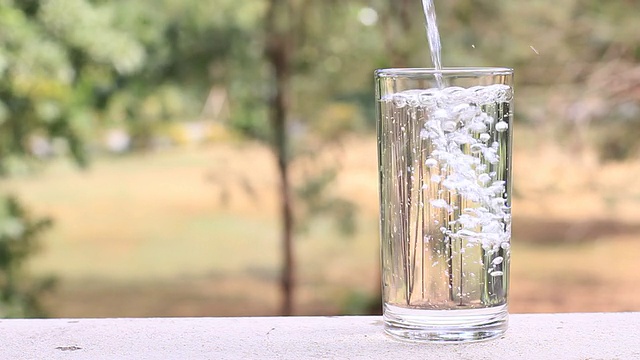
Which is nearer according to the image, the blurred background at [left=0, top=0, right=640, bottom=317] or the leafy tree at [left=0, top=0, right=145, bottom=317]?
the leafy tree at [left=0, top=0, right=145, bottom=317]

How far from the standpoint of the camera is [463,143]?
847mm

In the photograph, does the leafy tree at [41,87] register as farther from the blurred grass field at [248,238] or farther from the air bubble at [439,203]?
the air bubble at [439,203]

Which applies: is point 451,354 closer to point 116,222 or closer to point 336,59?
point 336,59

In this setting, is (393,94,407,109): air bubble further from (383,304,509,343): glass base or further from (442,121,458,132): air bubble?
(383,304,509,343): glass base

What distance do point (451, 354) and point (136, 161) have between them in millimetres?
6791

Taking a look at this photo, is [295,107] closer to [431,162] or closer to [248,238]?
[248,238]

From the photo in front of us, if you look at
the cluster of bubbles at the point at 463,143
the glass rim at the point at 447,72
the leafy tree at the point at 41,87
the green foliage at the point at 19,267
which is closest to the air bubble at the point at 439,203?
the cluster of bubbles at the point at 463,143

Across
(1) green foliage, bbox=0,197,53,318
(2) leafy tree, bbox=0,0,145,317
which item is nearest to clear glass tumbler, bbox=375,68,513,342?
(2) leafy tree, bbox=0,0,145,317

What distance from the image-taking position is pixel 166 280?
683 cm

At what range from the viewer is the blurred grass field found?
16.9 feet

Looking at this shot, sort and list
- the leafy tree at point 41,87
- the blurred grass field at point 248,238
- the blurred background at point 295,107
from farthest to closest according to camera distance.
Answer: the blurred grass field at point 248,238 → the blurred background at point 295,107 → the leafy tree at point 41,87

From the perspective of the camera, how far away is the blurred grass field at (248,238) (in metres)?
5.14

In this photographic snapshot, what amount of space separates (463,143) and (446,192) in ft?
0.15

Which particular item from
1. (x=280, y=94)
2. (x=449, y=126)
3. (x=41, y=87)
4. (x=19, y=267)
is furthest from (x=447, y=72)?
(x=280, y=94)
